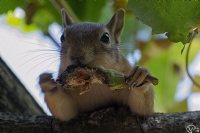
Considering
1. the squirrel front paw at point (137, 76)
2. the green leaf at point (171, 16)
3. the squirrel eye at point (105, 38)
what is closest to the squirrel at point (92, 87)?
the squirrel eye at point (105, 38)

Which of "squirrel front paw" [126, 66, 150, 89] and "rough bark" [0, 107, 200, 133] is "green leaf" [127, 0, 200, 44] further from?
"rough bark" [0, 107, 200, 133]

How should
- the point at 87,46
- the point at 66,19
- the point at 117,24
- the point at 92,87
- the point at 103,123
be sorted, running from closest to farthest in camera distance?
1. the point at 103,123
2. the point at 87,46
3. the point at 92,87
4. the point at 66,19
5. the point at 117,24

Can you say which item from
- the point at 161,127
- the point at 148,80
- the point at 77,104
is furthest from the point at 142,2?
the point at 77,104

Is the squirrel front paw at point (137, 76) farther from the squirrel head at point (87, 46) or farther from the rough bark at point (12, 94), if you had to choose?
the rough bark at point (12, 94)

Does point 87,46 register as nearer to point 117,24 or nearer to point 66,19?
point 66,19

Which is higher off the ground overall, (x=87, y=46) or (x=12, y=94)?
(x=87, y=46)

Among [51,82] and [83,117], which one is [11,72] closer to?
[51,82]

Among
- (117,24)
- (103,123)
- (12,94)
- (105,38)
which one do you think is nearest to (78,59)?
(103,123)
